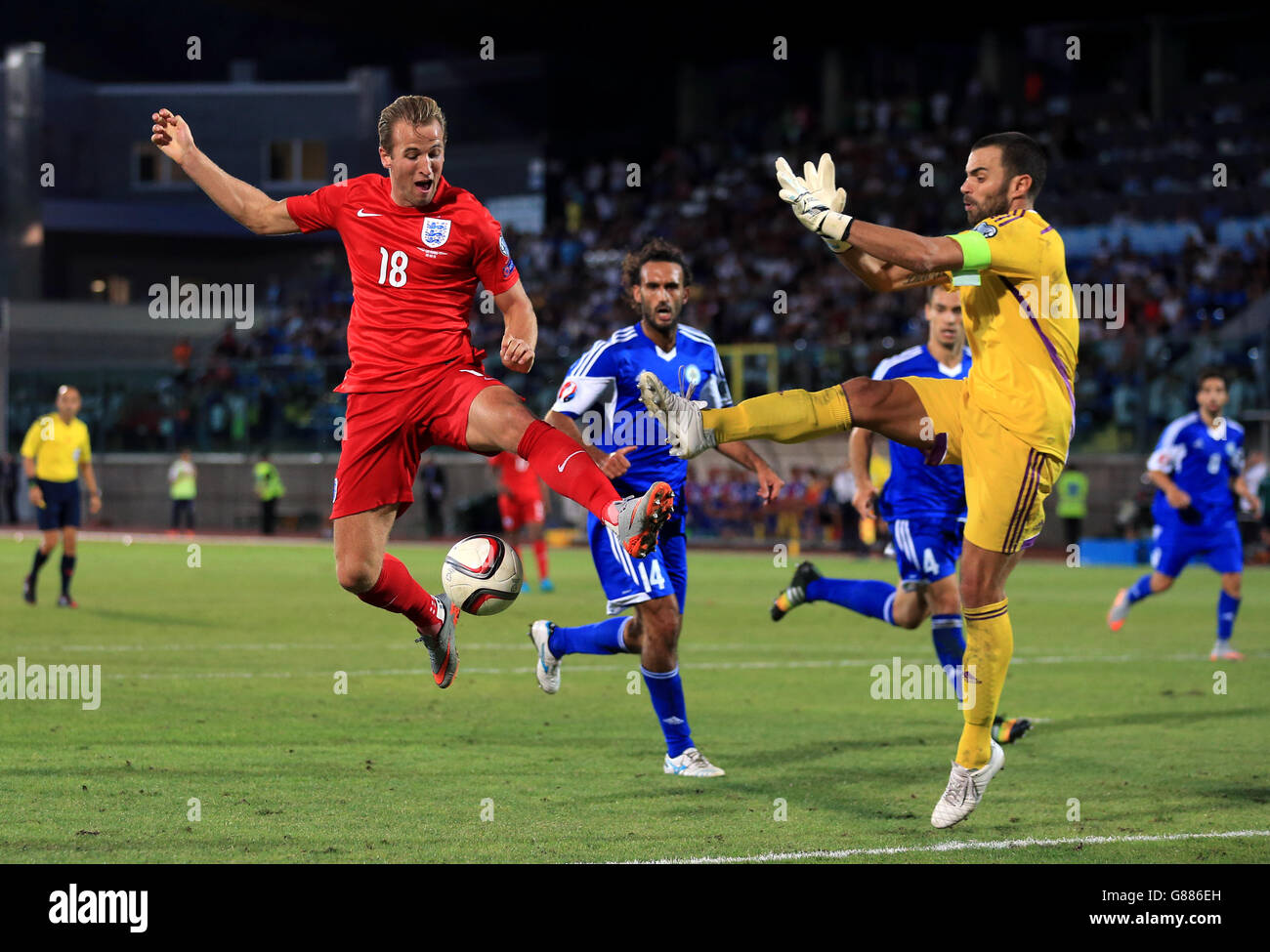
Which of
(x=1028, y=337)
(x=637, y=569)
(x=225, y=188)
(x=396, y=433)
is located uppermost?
(x=225, y=188)

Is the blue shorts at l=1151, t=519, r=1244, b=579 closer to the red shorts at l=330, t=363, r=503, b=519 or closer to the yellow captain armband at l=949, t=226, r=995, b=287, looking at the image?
the yellow captain armband at l=949, t=226, r=995, b=287

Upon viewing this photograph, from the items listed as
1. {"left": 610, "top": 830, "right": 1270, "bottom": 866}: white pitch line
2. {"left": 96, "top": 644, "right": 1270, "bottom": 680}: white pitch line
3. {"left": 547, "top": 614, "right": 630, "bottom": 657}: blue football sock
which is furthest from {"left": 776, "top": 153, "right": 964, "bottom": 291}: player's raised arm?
{"left": 96, "top": 644, "right": 1270, "bottom": 680}: white pitch line

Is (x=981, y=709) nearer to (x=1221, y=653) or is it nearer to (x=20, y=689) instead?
(x=20, y=689)

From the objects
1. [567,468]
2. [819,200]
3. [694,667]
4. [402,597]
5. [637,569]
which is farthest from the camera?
[694,667]

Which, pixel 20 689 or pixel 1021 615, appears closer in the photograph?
pixel 20 689

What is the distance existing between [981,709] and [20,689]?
6.77 m

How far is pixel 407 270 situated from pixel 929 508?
13.5 ft

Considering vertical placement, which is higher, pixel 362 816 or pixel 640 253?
pixel 640 253

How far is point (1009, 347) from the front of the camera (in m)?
6.45

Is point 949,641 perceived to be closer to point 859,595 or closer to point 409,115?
point 859,595

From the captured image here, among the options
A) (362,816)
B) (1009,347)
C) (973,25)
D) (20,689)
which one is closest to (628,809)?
(362,816)

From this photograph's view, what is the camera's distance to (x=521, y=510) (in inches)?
869

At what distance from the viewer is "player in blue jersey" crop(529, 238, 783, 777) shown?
783 cm

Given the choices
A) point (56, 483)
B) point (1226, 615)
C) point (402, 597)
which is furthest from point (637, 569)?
point (56, 483)
